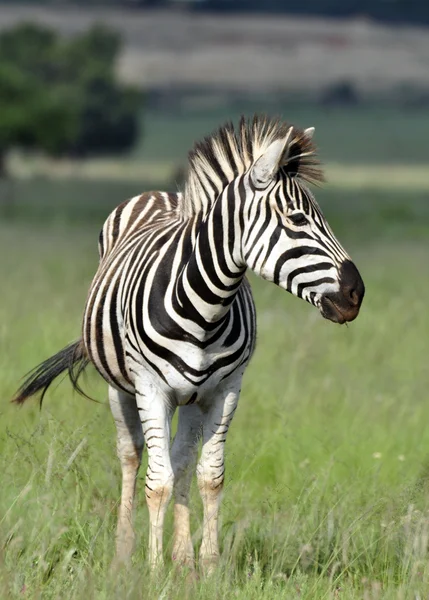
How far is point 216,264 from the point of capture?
4.96 meters

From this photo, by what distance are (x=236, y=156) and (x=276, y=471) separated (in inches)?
98.5

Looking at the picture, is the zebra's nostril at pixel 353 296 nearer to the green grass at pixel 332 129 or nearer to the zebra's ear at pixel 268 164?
the zebra's ear at pixel 268 164

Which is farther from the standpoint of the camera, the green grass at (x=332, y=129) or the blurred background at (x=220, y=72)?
the blurred background at (x=220, y=72)

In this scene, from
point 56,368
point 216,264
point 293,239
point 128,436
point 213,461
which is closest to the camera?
point 293,239

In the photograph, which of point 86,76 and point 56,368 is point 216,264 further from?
point 86,76

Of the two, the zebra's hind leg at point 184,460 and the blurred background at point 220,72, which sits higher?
the blurred background at point 220,72

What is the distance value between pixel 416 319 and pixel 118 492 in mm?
8466

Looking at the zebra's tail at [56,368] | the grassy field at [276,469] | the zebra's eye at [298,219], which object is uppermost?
the zebra's eye at [298,219]

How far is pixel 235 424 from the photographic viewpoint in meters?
8.15

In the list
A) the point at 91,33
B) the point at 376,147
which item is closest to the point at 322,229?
the point at 376,147

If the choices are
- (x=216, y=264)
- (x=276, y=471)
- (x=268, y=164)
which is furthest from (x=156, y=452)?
(x=276, y=471)

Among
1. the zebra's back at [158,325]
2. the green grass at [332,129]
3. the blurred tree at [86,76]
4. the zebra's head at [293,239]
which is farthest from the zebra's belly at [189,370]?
the green grass at [332,129]

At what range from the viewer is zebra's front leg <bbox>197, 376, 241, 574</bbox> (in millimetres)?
5215

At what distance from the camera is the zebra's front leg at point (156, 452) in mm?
5168
